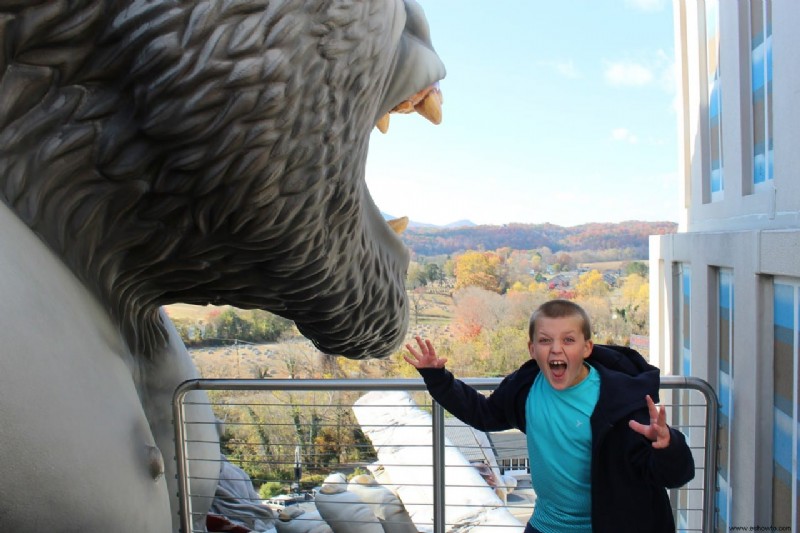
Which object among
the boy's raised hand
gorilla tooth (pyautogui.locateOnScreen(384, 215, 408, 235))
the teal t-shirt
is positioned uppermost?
gorilla tooth (pyautogui.locateOnScreen(384, 215, 408, 235))

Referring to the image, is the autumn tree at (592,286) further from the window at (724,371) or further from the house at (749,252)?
the window at (724,371)

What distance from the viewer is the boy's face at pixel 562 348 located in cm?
129

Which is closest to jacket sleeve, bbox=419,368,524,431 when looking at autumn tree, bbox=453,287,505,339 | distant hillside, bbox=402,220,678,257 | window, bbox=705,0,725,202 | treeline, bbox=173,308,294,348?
window, bbox=705,0,725,202

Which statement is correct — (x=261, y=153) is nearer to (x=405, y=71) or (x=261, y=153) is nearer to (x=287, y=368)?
(x=405, y=71)

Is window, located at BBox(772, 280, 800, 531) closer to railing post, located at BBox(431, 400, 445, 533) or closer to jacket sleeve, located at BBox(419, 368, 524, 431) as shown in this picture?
railing post, located at BBox(431, 400, 445, 533)

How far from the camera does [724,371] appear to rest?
3.97m

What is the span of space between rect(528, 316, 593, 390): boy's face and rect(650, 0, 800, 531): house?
4.12 ft

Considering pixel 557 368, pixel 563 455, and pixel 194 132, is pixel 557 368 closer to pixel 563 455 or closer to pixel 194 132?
pixel 563 455

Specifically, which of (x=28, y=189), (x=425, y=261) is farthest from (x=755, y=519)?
(x=425, y=261)

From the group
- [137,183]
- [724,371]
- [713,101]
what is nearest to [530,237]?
[713,101]

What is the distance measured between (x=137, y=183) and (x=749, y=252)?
8.83ft

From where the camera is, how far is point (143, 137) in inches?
33.7

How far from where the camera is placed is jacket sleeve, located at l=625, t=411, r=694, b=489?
3.63ft

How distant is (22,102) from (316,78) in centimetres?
36
